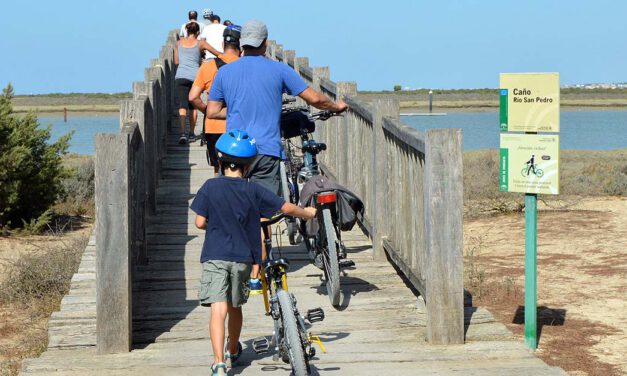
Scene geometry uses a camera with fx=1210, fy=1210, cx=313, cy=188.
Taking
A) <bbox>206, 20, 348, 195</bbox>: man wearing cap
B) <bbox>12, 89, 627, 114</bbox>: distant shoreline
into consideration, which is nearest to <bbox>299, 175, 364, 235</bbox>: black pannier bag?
<bbox>206, 20, 348, 195</bbox>: man wearing cap

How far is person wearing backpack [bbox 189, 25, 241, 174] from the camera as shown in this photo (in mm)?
10070

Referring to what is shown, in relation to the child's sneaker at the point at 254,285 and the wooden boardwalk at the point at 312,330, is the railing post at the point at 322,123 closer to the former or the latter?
the wooden boardwalk at the point at 312,330

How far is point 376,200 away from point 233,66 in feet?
7.40

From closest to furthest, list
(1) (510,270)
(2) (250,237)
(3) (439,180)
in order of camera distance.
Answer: (2) (250,237)
(3) (439,180)
(1) (510,270)

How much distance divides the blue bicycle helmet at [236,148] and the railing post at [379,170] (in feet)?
11.2

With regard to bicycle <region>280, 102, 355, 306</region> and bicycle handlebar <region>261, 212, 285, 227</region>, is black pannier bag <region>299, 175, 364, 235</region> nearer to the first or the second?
bicycle <region>280, 102, 355, 306</region>

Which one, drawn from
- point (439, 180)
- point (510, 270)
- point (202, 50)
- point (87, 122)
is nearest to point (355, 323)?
point (439, 180)

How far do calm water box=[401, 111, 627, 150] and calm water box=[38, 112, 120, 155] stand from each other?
49.4ft

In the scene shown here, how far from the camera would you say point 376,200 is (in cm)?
1065

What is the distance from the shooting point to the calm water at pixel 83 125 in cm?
5656

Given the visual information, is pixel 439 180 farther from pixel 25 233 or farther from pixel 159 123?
pixel 25 233

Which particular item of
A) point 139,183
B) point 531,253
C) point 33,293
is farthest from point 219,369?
point 33,293

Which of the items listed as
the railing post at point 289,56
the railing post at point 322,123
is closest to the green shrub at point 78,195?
the railing post at point 289,56

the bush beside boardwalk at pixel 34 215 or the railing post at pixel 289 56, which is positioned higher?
the railing post at pixel 289 56
